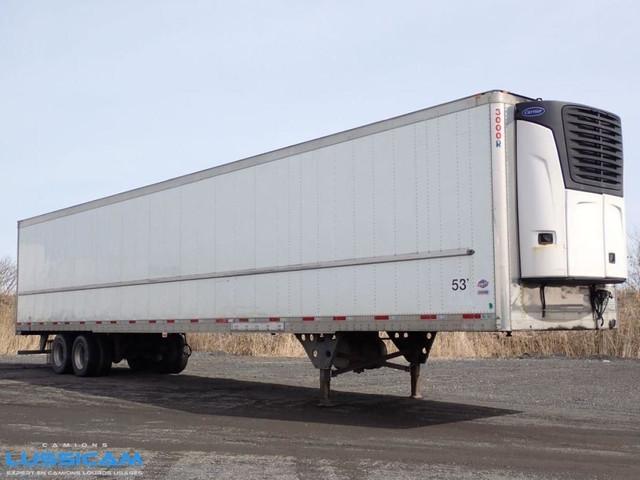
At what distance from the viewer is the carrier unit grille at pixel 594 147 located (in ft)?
32.5

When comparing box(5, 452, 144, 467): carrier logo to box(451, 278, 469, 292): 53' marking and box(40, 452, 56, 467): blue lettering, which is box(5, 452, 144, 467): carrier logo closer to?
box(40, 452, 56, 467): blue lettering

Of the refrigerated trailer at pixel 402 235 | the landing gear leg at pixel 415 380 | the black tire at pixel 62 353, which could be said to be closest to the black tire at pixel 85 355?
the black tire at pixel 62 353

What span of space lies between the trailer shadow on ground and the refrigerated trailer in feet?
2.42

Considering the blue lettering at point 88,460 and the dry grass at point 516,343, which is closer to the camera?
the blue lettering at point 88,460

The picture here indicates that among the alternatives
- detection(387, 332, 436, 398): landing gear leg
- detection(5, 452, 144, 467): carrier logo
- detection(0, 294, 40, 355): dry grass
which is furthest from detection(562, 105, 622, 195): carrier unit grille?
detection(0, 294, 40, 355): dry grass

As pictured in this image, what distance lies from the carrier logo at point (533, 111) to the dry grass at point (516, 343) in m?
13.1

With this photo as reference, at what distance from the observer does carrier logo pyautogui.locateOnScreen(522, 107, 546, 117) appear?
977 centimetres

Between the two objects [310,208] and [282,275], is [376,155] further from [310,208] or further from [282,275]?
[282,275]

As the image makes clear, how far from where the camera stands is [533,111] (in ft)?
32.1

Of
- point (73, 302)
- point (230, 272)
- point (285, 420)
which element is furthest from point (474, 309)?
point (73, 302)

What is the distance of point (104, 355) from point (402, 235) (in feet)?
34.4

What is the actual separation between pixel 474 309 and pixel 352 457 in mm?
2543
